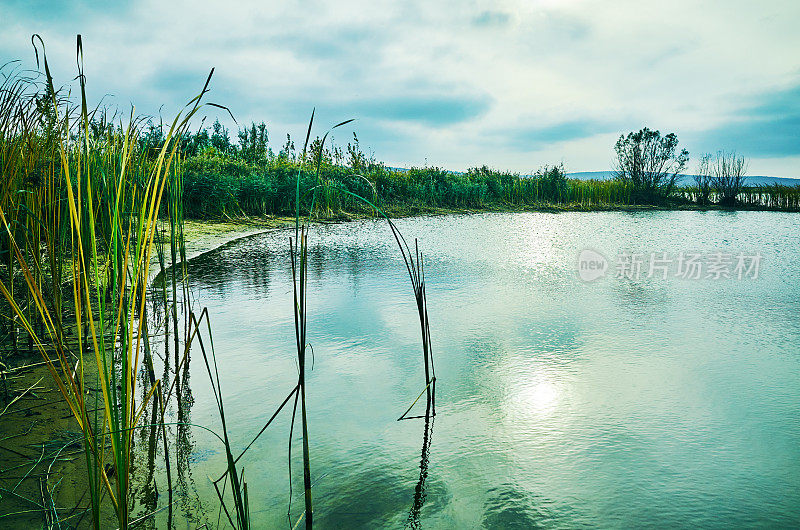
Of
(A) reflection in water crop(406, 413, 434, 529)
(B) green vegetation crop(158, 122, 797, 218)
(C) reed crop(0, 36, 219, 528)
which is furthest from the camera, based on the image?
(B) green vegetation crop(158, 122, 797, 218)

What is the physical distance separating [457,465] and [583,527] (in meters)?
0.38

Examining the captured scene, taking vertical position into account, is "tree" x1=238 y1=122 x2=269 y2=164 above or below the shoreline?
above

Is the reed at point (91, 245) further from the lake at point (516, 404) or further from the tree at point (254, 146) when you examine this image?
the tree at point (254, 146)

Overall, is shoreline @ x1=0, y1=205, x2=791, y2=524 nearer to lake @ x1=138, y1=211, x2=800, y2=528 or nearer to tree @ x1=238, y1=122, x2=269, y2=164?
lake @ x1=138, y1=211, x2=800, y2=528

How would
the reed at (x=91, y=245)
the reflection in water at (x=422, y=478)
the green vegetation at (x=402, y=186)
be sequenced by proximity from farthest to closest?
the green vegetation at (x=402, y=186) < the reflection in water at (x=422, y=478) < the reed at (x=91, y=245)

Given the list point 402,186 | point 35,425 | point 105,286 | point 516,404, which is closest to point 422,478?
point 516,404

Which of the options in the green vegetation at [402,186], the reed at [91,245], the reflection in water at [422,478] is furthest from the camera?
the green vegetation at [402,186]

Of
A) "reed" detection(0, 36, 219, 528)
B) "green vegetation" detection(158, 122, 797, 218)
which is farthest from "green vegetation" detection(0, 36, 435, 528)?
"green vegetation" detection(158, 122, 797, 218)

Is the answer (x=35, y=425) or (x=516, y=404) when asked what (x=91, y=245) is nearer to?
(x=35, y=425)

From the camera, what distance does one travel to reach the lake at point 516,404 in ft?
4.32

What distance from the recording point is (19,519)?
1185 mm

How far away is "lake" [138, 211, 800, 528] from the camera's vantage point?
4.32 ft

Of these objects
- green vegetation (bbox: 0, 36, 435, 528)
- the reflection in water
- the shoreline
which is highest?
green vegetation (bbox: 0, 36, 435, 528)

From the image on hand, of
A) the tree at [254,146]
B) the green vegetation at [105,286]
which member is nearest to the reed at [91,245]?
the green vegetation at [105,286]
